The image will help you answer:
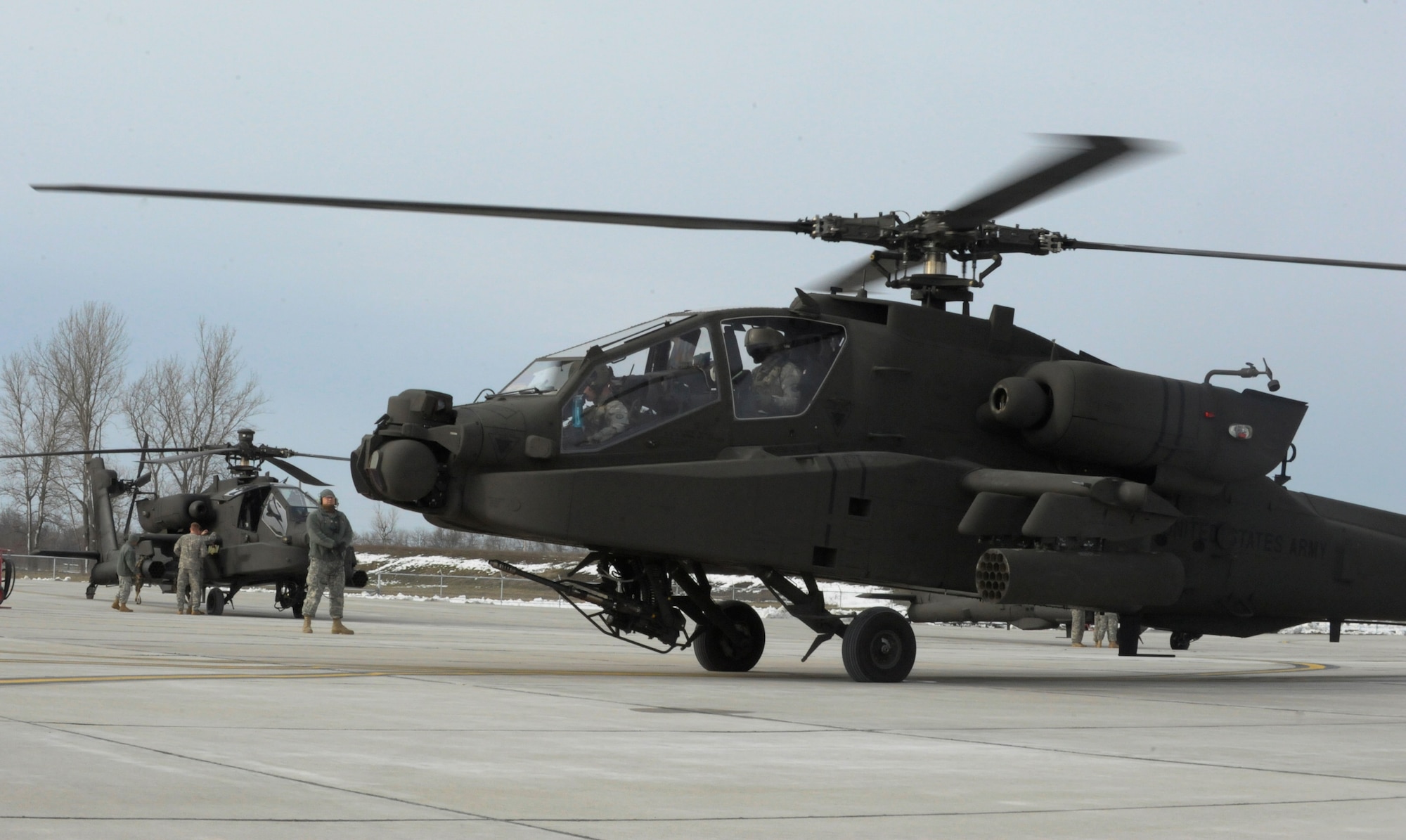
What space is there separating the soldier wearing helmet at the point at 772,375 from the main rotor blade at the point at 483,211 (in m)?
0.83

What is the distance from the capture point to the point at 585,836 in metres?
3.71

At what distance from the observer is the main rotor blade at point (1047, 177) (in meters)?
9.01

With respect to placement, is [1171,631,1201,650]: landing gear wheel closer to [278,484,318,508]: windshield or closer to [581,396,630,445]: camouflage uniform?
[581,396,630,445]: camouflage uniform

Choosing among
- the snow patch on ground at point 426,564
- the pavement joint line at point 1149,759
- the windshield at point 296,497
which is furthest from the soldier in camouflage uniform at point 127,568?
the snow patch on ground at point 426,564

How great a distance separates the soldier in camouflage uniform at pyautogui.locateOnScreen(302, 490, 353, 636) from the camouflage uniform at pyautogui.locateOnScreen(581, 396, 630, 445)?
23.4 feet

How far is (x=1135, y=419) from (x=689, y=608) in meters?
3.91

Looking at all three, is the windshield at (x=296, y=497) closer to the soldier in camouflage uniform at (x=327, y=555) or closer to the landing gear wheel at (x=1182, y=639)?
the soldier in camouflage uniform at (x=327, y=555)

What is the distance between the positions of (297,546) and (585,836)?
20158 millimetres

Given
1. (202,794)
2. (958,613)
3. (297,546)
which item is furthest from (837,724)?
(297,546)

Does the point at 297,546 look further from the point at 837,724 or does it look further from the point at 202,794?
the point at 202,794

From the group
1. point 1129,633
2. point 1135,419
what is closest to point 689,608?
point 1135,419

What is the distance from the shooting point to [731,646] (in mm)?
12086

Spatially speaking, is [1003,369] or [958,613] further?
[958,613]

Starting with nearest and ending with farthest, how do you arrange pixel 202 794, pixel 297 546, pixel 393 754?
pixel 202 794 < pixel 393 754 < pixel 297 546
